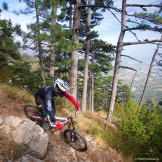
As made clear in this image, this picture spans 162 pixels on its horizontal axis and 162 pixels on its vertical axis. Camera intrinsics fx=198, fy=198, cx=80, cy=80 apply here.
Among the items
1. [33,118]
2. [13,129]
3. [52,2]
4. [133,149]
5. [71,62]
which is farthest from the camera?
[71,62]

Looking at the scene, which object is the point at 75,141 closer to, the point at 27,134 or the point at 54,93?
the point at 27,134

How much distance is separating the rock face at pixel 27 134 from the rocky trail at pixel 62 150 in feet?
1.07

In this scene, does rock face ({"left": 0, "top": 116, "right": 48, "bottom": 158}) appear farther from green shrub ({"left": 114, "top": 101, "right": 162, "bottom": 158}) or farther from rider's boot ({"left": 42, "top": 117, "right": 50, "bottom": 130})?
green shrub ({"left": 114, "top": 101, "right": 162, "bottom": 158})

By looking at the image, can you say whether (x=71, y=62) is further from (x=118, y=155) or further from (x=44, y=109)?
(x=118, y=155)

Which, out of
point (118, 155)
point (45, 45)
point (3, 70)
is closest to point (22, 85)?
point (3, 70)

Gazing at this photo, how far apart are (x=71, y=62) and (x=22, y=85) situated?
10.5ft

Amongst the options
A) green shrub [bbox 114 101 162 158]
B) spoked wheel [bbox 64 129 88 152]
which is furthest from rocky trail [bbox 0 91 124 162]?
green shrub [bbox 114 101 162 158]

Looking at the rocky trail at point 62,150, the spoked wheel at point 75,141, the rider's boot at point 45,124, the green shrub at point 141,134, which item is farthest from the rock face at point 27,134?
the green shrub at point 141,134

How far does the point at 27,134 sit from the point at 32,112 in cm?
184

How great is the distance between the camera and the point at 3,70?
1145 cm

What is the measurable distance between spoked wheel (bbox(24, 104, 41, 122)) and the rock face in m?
0.81

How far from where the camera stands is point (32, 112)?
7703 mm

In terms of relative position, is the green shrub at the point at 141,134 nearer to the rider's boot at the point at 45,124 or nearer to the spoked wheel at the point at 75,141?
the spoked wheel at the point at 75,141

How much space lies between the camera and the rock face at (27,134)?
18.7ft
